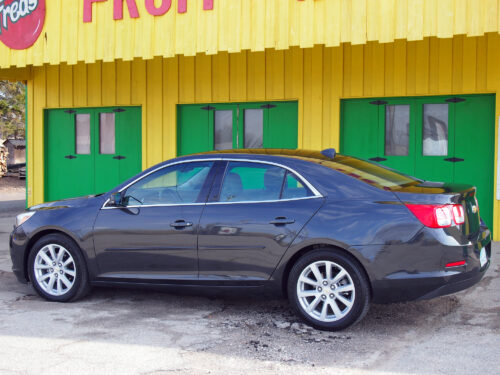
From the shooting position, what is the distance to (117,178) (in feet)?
43.9

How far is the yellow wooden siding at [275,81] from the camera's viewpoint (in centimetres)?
1053

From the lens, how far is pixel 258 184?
5.87m

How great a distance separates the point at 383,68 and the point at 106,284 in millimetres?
6543

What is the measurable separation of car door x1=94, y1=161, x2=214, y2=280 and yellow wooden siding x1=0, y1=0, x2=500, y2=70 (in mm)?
3809

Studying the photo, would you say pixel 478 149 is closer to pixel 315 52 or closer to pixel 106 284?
pixel 315 52

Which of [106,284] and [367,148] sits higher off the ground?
[367,148]

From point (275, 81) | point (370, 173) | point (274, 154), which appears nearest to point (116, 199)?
point (274, 154)

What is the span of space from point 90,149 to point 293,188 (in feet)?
29.0

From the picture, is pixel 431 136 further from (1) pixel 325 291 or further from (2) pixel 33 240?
(2) pixel 33 240

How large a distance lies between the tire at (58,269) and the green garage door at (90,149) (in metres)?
6.63

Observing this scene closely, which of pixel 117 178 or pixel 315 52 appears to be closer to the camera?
pixel 315 52

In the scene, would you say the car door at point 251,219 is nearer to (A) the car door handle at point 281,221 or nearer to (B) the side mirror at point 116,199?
(A) the car door handle at point 281,221

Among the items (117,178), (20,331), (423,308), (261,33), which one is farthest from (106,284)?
(117,178)

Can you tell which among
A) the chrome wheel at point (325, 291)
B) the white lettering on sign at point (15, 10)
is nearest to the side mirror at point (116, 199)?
the chrome wheel at point (325, 291)
